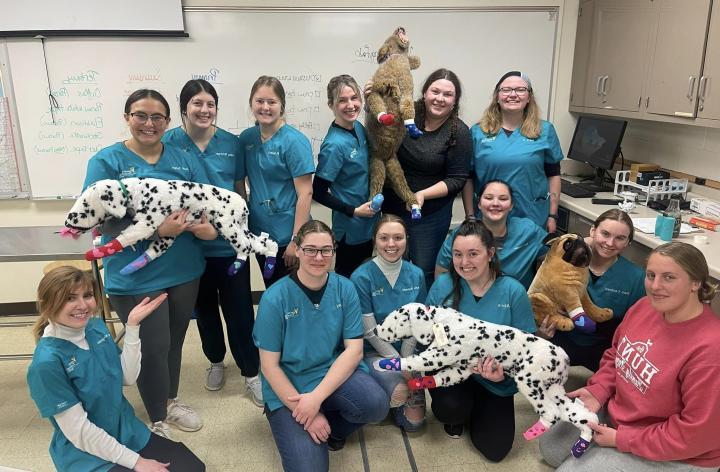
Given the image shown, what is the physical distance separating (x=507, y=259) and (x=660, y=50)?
158 centimetres

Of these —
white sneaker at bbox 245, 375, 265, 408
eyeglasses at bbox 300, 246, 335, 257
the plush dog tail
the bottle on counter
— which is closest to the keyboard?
the bottle on counter

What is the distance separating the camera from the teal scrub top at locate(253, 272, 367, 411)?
74.2 inches

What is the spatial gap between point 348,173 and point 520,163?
0.87 metres

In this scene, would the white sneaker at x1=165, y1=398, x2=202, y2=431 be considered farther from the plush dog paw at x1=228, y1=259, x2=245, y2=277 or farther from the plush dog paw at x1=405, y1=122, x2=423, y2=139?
the plush dog paw at x1=405, y1=122, x2=423, y2=139

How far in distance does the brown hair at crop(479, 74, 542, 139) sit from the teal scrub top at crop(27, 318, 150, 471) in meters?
2.00

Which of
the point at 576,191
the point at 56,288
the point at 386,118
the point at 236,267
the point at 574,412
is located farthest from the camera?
the point at 576,191

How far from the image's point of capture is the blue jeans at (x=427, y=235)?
99.7 inches

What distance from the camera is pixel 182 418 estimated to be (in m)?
2.29

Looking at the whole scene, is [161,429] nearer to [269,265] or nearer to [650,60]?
[269,265]

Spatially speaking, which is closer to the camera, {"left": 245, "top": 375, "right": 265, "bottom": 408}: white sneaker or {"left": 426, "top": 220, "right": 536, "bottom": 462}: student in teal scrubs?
{"left": 426, "top": 220, "right": 536, "bottom": 462}: student in teal scrubs

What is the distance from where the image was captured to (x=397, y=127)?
7.68 feet

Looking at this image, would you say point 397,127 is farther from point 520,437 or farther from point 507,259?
point 520,437

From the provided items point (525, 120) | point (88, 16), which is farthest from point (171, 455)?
point (88, 16)

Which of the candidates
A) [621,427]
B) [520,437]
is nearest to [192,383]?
[520,437]
